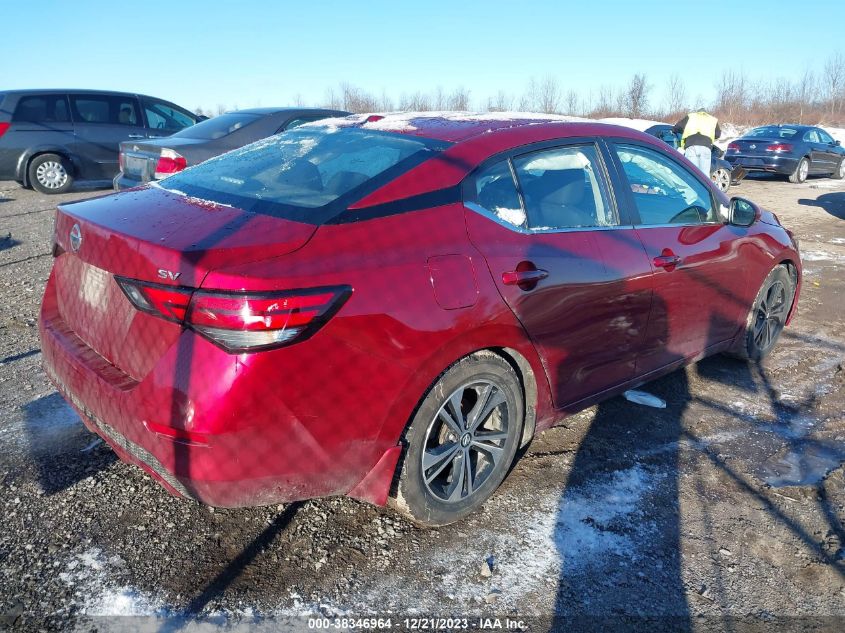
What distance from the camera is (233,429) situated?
2.18 metres

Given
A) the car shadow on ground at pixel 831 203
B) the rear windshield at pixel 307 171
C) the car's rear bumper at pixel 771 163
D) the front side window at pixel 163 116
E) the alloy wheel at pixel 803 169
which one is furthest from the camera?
the alloy wheel at pixel 803 169

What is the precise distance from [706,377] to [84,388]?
12.4 feet

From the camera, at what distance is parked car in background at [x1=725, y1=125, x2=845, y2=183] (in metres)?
17.1

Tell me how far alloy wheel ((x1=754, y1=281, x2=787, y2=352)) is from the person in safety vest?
6625 millimetres

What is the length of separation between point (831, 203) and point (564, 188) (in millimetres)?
12676

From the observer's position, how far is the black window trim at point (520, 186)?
2811mm

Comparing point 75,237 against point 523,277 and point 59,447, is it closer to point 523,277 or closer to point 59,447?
point 59,447

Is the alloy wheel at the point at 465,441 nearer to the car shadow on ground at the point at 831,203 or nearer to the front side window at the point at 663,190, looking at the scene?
the front side window at the point at 663,190

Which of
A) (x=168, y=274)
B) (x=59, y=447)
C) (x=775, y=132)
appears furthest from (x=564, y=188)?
(x=775, y=132)

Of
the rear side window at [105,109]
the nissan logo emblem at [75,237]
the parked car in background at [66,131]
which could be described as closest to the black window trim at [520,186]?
the nissan logo emblem at [75,237]

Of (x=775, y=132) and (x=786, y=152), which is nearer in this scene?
(x=786, y=152)

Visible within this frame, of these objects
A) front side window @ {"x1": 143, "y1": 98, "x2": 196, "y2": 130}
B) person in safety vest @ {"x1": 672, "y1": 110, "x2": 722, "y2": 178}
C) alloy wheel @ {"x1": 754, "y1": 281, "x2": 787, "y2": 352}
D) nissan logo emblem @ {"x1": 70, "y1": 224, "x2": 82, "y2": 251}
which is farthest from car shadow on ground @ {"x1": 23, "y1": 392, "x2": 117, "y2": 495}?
person in safety vest @ {"x1": 672, "y1": 110, "x2": 722, "y2": 178}

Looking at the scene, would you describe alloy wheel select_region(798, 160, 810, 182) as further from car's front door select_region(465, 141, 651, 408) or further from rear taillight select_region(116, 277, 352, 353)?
rear taillight select_region(116, 277, 352, 353)

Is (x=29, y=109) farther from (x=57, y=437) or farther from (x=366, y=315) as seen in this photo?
(x=366, y=315)
